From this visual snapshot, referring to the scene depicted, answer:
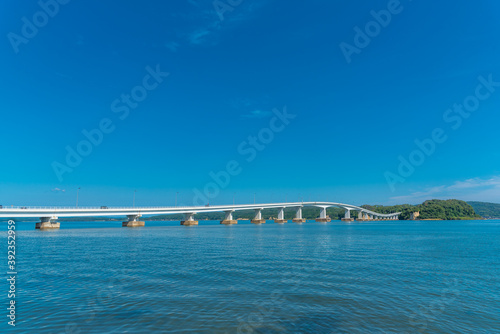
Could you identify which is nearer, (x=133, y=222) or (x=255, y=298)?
(x=255, y=298)

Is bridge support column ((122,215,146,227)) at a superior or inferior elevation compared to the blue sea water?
superior

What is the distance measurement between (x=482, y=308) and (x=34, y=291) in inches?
1024

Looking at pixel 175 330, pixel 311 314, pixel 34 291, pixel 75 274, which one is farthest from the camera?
pixel 75 274

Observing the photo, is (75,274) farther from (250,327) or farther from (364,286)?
(364,286)

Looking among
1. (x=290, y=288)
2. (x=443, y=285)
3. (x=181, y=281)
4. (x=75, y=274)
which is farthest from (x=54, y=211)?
(x=443, y=285)

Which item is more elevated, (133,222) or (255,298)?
(133,222)

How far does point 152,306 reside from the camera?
14.7 meters

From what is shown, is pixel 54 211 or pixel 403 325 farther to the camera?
pixel 54 211

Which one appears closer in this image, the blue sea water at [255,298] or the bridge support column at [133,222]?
the blue sea water at [255,298]

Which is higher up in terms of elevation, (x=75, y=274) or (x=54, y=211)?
(x=54, y=211)

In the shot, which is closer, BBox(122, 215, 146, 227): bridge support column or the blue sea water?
the blue sea water

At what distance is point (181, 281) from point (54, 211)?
93946mm

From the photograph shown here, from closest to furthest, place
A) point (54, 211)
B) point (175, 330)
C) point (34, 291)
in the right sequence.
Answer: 1. point (175, 330)
2. point (34, 291)
3. point (54, 211)

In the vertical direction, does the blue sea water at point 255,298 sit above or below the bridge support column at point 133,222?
below
